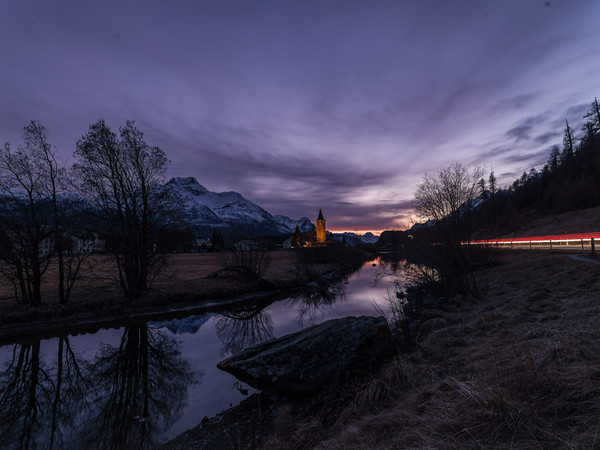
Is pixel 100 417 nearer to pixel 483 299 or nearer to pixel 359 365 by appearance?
pixel 359 365

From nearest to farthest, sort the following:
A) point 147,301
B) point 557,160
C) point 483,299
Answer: point 483,299 < point 147,301 < point 557,160

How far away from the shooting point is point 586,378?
3.21m

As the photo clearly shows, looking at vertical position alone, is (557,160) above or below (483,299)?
above

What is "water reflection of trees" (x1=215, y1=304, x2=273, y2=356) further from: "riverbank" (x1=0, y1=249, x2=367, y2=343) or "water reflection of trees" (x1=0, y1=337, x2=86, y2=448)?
"water reflection of trees" (x1=0, y1=337, x2=86, y2=448)

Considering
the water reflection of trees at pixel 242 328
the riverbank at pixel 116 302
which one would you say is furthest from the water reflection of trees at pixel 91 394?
the riverbank at pixel 116 302

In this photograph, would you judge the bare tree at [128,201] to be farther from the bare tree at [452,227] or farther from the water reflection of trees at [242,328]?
the bare tree at [452,227]

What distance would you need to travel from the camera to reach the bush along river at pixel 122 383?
22.1 ft

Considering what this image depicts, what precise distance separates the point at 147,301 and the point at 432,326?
17.9 metres

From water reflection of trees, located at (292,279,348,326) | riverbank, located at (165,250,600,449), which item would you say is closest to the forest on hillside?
water reflection of trees, located at (292,279,348,326)

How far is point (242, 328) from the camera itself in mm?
15266

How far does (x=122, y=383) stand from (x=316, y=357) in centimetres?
717

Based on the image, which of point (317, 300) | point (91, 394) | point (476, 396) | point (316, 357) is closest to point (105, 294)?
point (91, 394)

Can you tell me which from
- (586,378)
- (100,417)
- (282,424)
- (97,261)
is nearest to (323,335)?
(282,424)

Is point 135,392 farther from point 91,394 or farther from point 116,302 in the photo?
point 116,302
